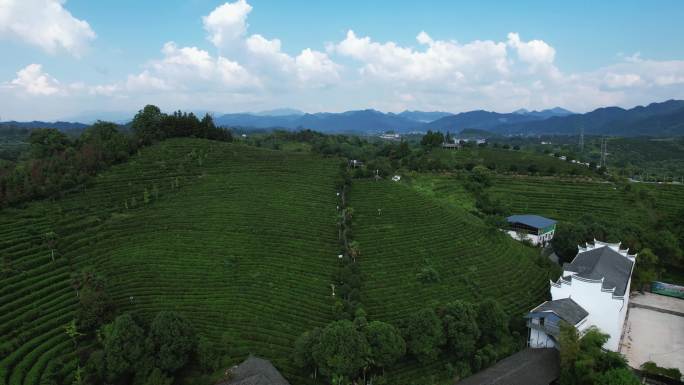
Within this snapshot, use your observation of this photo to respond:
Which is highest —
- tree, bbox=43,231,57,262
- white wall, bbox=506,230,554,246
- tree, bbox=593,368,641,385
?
tree, bbox=43,231,57,262

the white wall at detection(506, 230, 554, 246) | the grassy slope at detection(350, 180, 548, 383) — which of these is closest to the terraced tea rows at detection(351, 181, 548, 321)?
the grassy slope at detection(350, 180, 548, 383)

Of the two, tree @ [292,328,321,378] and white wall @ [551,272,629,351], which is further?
white wall @ [551,272,629,351]

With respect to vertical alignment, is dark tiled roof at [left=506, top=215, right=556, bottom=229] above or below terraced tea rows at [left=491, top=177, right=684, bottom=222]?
below

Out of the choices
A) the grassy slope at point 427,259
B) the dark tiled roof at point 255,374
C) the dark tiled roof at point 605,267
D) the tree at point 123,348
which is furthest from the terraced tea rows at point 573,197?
the tree at point 123,348

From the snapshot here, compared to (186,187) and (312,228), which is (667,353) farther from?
(186,187)

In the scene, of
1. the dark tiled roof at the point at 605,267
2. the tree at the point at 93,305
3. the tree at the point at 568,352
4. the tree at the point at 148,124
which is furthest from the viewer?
the tree at the point at 148,124

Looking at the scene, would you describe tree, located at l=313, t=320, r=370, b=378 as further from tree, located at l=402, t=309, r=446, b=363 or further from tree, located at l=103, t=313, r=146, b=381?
tree, located at l=103, t=313, r=146, b=381

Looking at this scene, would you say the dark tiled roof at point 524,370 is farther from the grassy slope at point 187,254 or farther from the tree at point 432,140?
the tree at point 432,140
